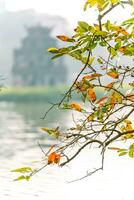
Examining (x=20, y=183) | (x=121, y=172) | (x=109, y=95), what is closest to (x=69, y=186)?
(x=20, y=183)

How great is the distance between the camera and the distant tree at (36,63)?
5984 inches

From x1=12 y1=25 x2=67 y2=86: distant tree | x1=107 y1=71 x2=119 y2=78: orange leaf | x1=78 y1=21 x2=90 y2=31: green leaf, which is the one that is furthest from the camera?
x1=12 y1=25 x2=67 y2=86: distant tree

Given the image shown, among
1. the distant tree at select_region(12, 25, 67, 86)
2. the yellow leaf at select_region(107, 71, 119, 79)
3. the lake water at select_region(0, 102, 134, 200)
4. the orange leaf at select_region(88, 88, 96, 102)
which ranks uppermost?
the distant tree at select_region(12, 25, 67, 86)

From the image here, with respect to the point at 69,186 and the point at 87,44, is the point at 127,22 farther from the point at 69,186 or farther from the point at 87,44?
the point at 69,186

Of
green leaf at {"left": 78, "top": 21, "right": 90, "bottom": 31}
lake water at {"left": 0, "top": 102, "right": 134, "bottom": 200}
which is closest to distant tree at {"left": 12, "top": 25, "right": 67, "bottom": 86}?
lake water at {"left": 0, "top": 102, "right": 134, "bottom": 200}

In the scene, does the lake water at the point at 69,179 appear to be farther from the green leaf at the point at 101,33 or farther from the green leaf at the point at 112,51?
the green leaf at the point at 101,33

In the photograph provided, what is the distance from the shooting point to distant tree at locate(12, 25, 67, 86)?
152 m

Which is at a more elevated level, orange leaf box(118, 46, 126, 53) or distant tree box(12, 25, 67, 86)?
distant tree box(12, 25, 67, 86)

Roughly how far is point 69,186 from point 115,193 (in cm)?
201

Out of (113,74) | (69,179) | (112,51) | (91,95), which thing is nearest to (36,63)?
(69,179)

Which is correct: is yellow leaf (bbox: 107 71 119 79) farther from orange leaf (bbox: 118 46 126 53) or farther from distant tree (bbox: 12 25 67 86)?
distant tree (bbox: 12 25 67 86)

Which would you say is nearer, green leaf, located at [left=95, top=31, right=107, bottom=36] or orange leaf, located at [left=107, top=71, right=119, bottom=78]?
green leaf, located at [left=95, top=31, right=107, bottom=36]

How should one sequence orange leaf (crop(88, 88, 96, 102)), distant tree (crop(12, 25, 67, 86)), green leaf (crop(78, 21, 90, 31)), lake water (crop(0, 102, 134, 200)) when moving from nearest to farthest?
1. green leaf (crop(78, 21, 90, 31))
2. orange leaf (crop(88, 88, 96, 102))
3. lake water (crop(0, 102, 134, 200))
4. distant tree (crop(12, 25, 67, 86))

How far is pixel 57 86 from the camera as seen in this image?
157 meters
